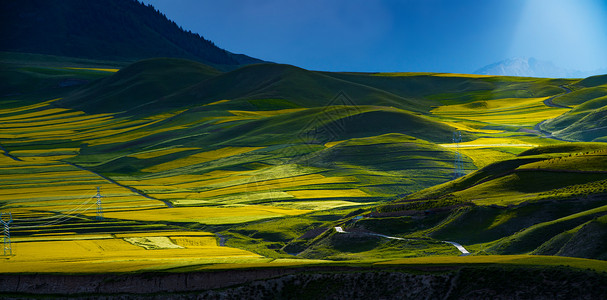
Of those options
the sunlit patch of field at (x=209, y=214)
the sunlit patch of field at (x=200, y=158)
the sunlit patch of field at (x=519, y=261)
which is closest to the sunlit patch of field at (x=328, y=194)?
the sunlit patch of field at (x=209, y=214)

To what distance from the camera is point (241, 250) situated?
6919cm

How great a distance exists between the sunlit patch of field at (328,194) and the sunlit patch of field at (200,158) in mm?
52949

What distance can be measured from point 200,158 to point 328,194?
62887mm

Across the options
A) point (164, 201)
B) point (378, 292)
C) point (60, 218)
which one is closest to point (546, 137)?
point (164, 201)

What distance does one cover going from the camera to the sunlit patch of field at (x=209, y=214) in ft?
300

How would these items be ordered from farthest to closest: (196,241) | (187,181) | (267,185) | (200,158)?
(200,158) < (187,181) < (267,185) < (196,241)

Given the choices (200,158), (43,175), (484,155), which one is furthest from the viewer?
(200,158)

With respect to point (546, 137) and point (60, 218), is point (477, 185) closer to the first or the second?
point (60, 218)

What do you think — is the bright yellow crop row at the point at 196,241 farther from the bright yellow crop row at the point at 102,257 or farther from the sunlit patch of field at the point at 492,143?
the sunlit patch of field at the point at 492,143

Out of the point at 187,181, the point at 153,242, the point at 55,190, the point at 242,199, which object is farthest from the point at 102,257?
the point at 187,181

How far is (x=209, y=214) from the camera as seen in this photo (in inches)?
3804

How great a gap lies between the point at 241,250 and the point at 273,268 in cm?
2066

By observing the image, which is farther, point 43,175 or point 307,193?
point 43,175

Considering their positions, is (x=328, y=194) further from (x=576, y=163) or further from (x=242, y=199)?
(x=576, y=163)
